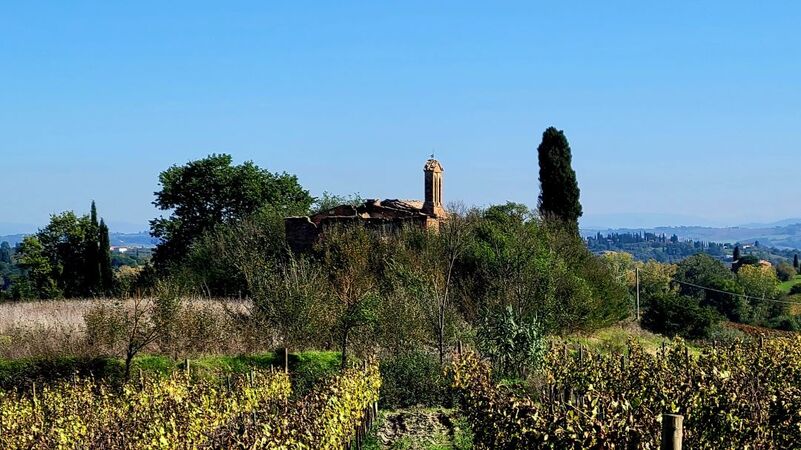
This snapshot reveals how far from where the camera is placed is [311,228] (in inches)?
1243

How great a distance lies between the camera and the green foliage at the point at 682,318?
36.6 m

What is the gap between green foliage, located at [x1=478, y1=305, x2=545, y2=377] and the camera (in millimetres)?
19344

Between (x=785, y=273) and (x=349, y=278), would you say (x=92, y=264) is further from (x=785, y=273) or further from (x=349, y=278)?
(x=785, y=273)

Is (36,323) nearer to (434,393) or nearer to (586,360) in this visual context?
(434,393)

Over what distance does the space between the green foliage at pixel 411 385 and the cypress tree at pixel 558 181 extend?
17458 mm

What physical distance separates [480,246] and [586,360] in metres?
13.9

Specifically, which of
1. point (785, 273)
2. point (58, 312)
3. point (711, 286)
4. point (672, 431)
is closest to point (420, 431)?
point (672, 431)

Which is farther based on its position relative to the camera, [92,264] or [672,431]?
[92,264]

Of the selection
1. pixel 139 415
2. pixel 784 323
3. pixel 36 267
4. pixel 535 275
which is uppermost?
pixel 535 275

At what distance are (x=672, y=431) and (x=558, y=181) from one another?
29.7 metres

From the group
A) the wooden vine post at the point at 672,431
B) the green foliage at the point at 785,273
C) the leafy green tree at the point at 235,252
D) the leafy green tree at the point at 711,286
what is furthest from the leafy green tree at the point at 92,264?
the green foliage at the point at 785,273

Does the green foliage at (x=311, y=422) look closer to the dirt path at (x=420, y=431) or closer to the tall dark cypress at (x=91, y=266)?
the dirt path at (x=420, y=431)

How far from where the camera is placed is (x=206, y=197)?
4400cm

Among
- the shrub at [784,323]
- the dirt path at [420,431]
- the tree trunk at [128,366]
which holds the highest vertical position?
the tree trunk at [128,366]
